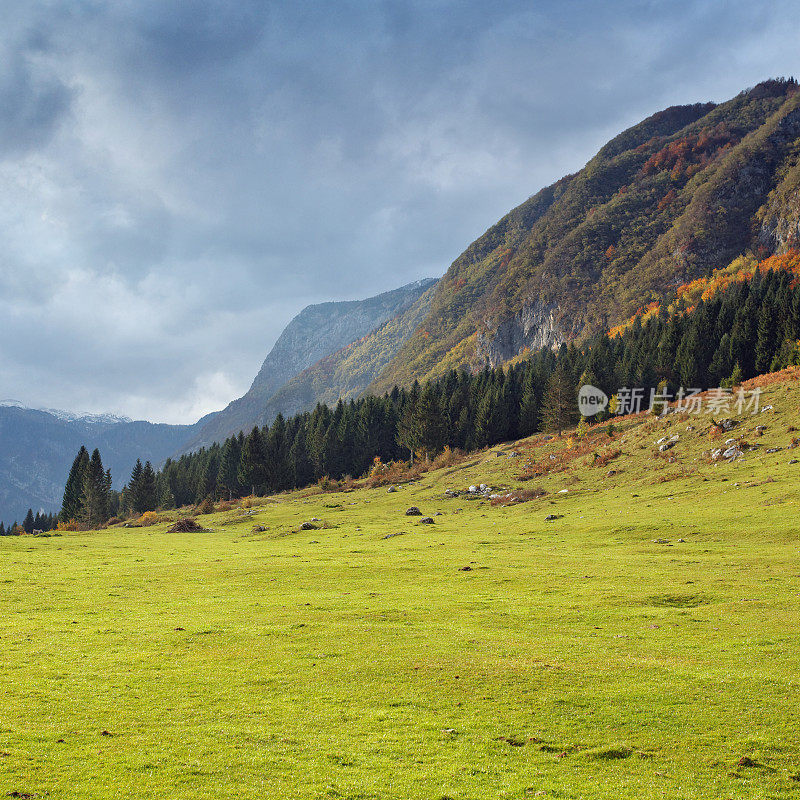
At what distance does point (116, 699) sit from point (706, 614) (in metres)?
20.9

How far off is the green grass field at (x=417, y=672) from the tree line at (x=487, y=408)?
75.7m

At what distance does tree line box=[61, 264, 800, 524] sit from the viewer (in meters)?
104

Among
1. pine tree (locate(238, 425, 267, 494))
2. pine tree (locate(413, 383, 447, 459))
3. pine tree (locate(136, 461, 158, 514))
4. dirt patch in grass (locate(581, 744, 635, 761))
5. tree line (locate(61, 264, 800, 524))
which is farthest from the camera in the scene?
pine tree (locate(136, 461, 158, 514))

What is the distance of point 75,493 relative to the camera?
124438mm

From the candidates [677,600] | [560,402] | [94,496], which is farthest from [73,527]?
[677,600]

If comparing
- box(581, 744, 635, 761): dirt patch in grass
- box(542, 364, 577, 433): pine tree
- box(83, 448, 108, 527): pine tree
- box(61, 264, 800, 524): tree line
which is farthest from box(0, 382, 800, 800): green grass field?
box(83, 448, 108, 527): pine tree

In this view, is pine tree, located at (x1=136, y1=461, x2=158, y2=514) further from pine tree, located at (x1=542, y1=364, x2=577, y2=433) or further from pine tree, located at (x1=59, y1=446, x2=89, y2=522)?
pine tree, located at (x1=542, y1=364, x2=577, y2=433)

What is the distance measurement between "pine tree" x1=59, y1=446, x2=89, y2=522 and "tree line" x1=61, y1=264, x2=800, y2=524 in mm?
269

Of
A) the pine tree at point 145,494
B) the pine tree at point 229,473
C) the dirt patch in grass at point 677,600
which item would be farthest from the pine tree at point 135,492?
the dirt patch in grass at point 677,600

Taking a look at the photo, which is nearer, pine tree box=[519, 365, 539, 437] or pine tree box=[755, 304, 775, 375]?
pine tree box=[755, 304, 775, 375]

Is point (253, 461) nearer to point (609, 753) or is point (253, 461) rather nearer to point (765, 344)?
point (765, 344)

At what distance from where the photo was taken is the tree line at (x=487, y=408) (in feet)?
342

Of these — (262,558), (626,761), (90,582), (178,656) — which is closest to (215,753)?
(178,656)

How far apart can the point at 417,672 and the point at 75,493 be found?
13594 cm
